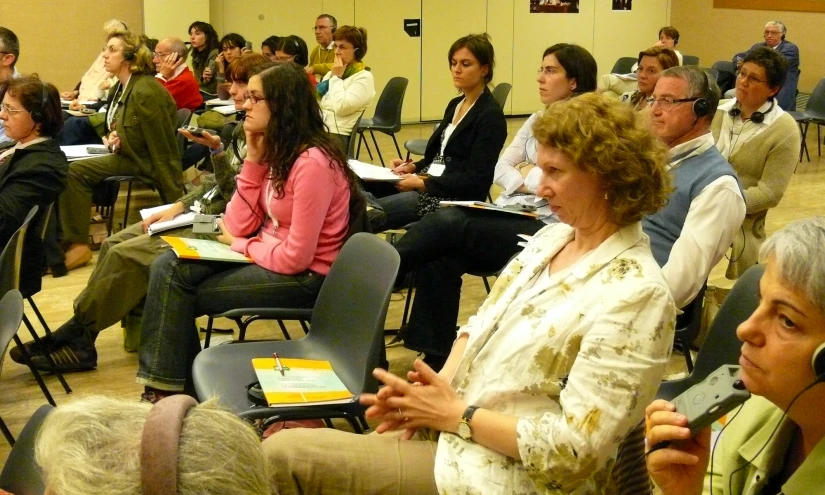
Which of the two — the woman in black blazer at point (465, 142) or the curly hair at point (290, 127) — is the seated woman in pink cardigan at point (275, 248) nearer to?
the curly hair at point (290, 127)

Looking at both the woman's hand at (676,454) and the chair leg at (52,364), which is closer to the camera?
the woman's hand at (676,454)

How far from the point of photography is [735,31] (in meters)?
12.1

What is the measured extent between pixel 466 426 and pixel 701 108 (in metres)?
1.58

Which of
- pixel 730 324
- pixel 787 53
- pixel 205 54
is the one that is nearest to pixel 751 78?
pixel 730 324

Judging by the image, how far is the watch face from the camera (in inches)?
73.8

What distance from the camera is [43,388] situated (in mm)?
3344

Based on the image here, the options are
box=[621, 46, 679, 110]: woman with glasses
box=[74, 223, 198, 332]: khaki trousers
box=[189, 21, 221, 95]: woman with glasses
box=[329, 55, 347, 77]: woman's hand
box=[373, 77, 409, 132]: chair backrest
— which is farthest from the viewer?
box=[189, 21, 221, 95]: woman with glasses

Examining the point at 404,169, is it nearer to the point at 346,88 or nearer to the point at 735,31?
the point at 346,88

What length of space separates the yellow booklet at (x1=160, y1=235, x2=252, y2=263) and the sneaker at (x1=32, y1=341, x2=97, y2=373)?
30.9 inches

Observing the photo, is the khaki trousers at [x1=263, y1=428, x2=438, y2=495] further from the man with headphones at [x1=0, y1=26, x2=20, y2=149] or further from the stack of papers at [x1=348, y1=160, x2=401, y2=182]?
the man with headphones at [x1=0, y1=26, x2=20, y2=149]

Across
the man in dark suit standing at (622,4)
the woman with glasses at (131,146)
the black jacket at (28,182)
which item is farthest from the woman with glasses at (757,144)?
the man in dark suit standing at (622,4)

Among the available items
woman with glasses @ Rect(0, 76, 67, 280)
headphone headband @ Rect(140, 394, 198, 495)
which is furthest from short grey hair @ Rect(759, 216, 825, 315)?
woman with glasses @ Rect(0, 76, 67, 280)

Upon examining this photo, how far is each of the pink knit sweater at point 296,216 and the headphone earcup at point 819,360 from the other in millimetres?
1978

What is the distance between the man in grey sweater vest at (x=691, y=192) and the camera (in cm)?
280
